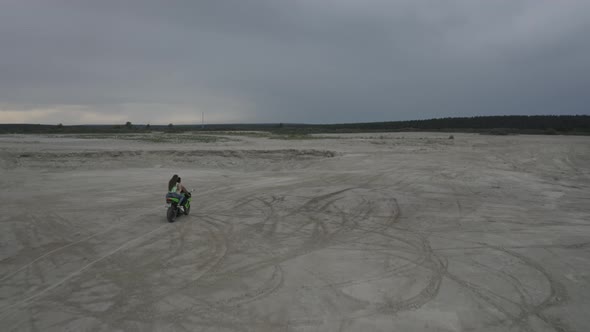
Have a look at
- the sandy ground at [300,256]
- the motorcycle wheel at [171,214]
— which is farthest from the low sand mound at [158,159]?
the motorcycle wheel at [171,214]

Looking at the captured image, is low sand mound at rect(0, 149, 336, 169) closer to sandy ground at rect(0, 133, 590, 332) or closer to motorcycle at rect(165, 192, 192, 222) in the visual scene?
sandy ground at rect(0, 133, 590, 332)

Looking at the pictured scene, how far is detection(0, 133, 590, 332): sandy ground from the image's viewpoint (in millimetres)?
4414

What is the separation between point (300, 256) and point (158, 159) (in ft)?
57.1

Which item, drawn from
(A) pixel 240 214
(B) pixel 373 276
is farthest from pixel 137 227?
(B) pixel 373 276

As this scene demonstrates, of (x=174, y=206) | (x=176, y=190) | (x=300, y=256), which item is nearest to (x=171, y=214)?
(x=174, y=206)

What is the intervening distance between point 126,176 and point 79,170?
3.83 metres

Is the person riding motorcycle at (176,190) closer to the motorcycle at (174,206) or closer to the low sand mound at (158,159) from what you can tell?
the motorcycle at (174,206)

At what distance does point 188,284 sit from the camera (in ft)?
17.5

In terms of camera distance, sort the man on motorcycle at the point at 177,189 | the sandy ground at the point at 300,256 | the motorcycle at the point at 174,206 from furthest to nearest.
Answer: the man on motorcycle at the point at 177,189
the motorcycle at the point at 174,206
the sandy ground at the point at 300,256

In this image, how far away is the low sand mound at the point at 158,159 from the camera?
63.2 feet

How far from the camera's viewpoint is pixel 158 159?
2139 cm

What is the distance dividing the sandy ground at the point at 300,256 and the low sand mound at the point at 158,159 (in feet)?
17.4

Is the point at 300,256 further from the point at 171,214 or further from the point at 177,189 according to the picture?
the point at 177,189

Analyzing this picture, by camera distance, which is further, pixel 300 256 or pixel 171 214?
pixel 171 214
